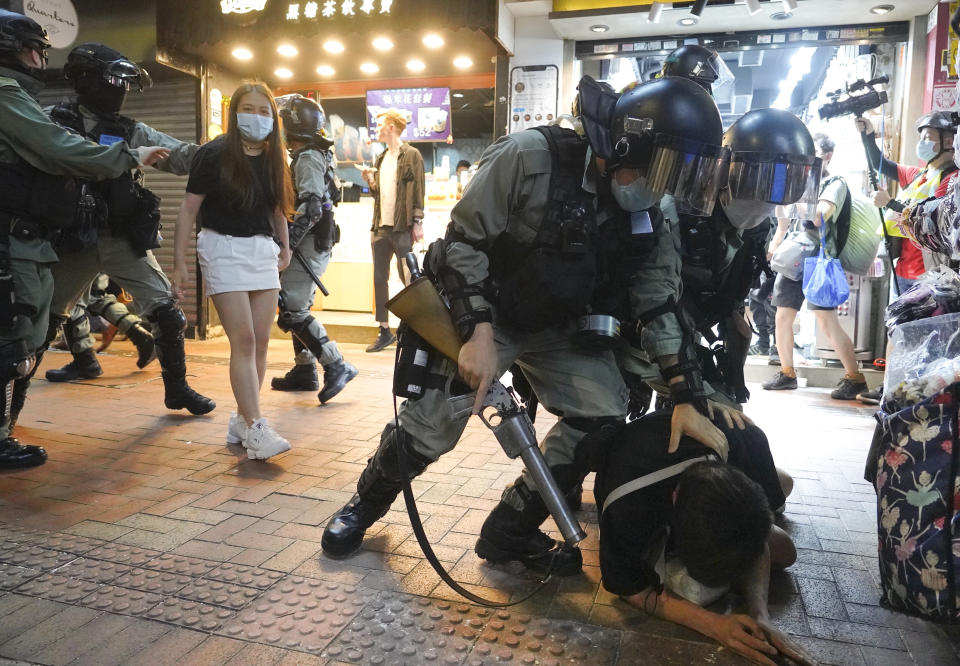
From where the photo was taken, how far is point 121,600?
2.20 meters

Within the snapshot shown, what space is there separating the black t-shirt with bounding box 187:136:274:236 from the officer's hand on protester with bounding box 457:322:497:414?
1.94 metres

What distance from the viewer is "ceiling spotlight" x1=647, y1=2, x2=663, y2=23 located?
20.2 ft

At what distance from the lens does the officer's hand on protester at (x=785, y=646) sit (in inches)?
73.2

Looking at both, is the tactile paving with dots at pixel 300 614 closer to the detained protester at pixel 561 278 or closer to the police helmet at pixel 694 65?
the detained protester at pixel 561 278

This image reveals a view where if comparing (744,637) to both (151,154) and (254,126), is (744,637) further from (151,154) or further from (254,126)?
(151,154)

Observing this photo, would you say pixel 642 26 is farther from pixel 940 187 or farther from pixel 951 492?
pixel 951 492

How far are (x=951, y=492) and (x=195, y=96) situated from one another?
8150mm

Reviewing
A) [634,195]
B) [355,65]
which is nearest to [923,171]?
[634,195]

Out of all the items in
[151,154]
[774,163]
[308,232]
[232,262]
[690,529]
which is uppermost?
[151,154]

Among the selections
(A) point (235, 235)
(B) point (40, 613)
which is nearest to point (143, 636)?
(B) point (40, 613)

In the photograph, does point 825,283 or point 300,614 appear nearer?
point 300,614

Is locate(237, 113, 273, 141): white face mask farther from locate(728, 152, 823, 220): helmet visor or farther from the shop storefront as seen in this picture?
the shop storefront

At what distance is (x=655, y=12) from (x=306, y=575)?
5745 mm

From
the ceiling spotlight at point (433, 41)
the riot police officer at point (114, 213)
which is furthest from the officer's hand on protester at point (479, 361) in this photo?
the ceiling spotlight at point (433, 41)
